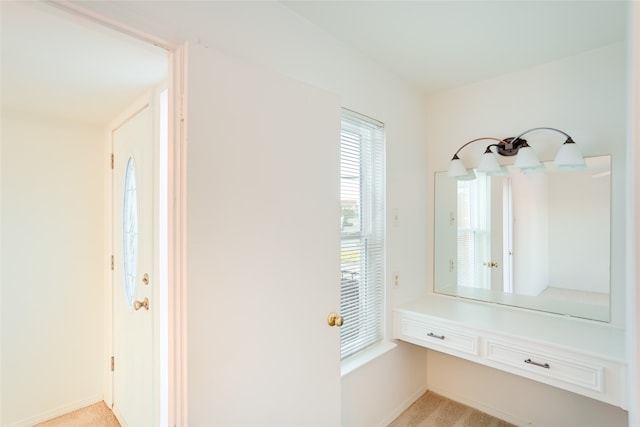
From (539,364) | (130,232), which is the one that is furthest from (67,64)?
(539,364)

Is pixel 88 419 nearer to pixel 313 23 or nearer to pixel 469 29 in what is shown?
pixel 313 23

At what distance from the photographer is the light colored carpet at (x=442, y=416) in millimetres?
2096

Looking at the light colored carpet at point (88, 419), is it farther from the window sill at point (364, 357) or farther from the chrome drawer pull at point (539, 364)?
the chrome drawer pull at point (539, 364)

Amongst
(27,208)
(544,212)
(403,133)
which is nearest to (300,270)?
(403,133)

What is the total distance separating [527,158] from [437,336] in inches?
50.0

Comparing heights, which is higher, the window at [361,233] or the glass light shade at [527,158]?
the glass light shade at [527,158]

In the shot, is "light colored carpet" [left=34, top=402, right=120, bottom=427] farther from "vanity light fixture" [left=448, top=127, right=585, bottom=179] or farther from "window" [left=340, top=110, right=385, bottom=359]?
"vanity light fixture" [left=448, top=127, right=585, bottom=179]

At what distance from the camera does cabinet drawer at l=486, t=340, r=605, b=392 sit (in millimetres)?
1497

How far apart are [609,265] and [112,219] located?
128 inches

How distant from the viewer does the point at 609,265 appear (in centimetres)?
180

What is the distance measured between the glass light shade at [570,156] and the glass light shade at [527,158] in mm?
132

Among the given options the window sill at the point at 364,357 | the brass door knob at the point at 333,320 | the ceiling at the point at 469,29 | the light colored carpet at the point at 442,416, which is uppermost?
the ceiling at the point at 469,29

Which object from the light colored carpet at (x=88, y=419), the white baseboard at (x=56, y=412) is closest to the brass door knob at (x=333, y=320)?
A: the light colored carpet at (x=88, y=419)

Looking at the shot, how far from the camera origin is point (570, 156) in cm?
181
